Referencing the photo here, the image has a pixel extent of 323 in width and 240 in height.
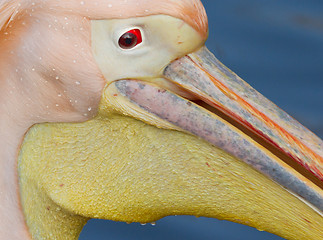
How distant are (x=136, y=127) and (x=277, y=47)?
3.29 m

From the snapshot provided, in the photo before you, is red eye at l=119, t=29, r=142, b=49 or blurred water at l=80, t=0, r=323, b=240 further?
blurred water at l=80, t=0, r=323, b=240

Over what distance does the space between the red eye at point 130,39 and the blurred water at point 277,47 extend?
A: 2734mm

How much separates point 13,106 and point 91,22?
13.3 inches

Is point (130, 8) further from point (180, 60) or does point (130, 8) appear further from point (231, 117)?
point (231, 117)

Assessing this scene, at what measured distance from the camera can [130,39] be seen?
6.94 ft

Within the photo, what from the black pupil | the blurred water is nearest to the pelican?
the black pupil

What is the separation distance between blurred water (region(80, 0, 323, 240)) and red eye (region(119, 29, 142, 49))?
2734mm

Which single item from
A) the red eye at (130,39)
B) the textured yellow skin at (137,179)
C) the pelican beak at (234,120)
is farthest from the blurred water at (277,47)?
the red eye at (130,39)

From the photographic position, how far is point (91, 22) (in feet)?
6.91

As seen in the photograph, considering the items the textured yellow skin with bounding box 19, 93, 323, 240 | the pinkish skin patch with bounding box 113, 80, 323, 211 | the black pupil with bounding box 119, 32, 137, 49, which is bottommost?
the textured yellow skin with bounding box 19, 93, 323, 240

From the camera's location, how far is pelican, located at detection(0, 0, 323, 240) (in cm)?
212

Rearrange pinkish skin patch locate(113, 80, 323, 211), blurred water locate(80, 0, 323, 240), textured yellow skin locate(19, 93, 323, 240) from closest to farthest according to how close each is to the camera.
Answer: pinkish skin patch locate(113, 80, 323, 211), textured yellow skin locate(19, 93, 323, 240), blurred water locate(80, 0, 323, 240)

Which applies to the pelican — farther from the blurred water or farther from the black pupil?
the blurred water

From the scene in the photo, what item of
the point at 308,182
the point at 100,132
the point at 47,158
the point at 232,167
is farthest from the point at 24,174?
the point at 308,182
